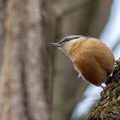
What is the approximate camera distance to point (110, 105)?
229 cm

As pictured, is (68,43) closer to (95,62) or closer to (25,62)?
(95,62)

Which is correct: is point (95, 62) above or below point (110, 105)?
above

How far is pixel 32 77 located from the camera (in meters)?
2.03

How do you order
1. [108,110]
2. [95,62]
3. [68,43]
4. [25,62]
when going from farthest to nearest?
[68,43] < [95,62] < [108,110] < [25,62]

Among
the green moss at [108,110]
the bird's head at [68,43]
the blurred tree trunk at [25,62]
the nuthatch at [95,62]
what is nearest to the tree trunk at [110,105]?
the green moss at [108,110]

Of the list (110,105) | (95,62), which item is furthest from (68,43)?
(110,105)

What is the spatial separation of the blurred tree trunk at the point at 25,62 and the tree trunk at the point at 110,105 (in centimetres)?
55

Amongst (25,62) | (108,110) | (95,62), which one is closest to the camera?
(25,62)

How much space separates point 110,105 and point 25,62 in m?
0.92

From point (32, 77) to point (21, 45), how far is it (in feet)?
1.11

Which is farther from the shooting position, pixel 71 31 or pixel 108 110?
pixel 71 31

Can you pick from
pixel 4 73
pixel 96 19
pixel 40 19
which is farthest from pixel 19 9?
pixel 96 19

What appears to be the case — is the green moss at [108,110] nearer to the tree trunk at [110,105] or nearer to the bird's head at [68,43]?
the tree trunk at [110,105]

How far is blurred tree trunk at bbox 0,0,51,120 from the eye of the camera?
1.84 metres
